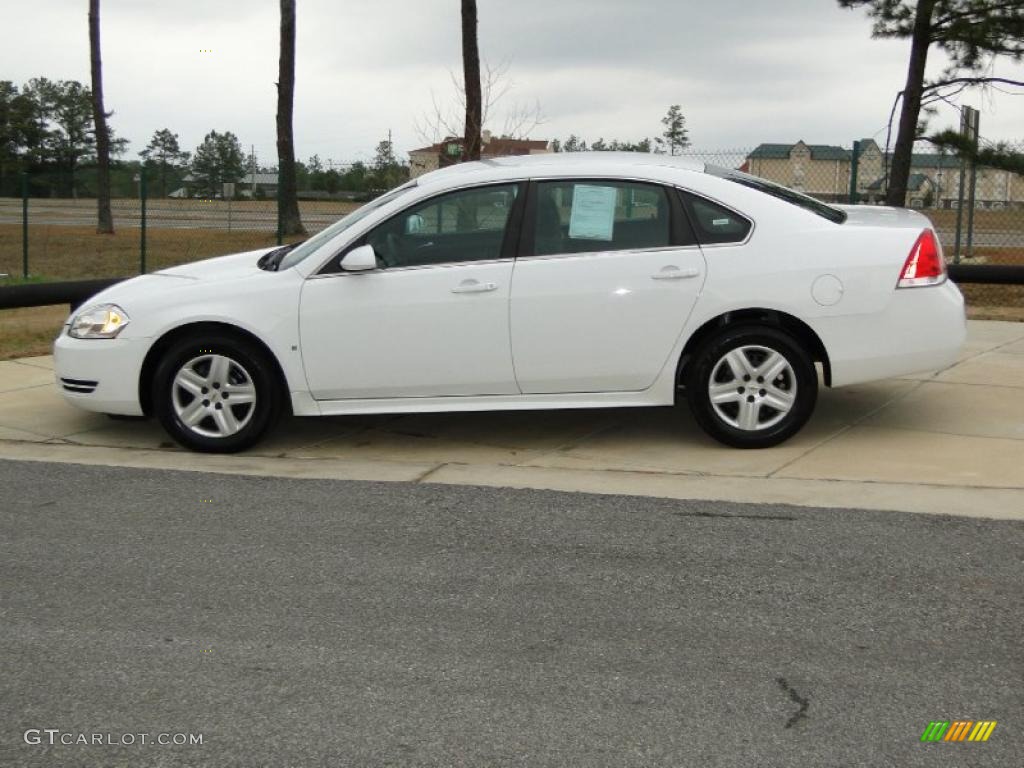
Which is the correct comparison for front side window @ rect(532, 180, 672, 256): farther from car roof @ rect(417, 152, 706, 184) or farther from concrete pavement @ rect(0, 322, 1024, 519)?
concrete pavement @ rect(0, 322, 1024, 519)

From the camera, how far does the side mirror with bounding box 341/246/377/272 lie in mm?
6840

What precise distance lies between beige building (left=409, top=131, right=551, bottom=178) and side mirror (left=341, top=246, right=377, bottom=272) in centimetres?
926

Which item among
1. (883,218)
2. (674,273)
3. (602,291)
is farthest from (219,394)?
(883,218)

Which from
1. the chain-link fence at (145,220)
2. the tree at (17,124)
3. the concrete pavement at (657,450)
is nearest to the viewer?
the concrete pavement at (657,450)

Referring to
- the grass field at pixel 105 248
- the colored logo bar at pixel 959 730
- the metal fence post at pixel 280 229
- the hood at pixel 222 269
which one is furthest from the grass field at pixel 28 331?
the colored logo bar at pixel 959 730

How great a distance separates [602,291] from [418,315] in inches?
40.8

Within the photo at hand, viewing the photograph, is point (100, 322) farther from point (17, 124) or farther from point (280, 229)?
point (17, 124)

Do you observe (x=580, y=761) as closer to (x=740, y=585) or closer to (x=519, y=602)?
(x=519, y=602)

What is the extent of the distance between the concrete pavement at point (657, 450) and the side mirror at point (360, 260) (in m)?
1.12

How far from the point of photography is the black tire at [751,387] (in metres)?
6.83

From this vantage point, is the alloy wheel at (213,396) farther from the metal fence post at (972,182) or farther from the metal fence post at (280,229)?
the metal fence post at (280,229)

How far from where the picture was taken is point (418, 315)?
22.6 ft

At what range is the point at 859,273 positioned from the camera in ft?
22.3

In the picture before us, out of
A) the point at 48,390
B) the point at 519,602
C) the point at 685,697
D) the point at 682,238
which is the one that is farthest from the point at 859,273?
the point at 48,390
